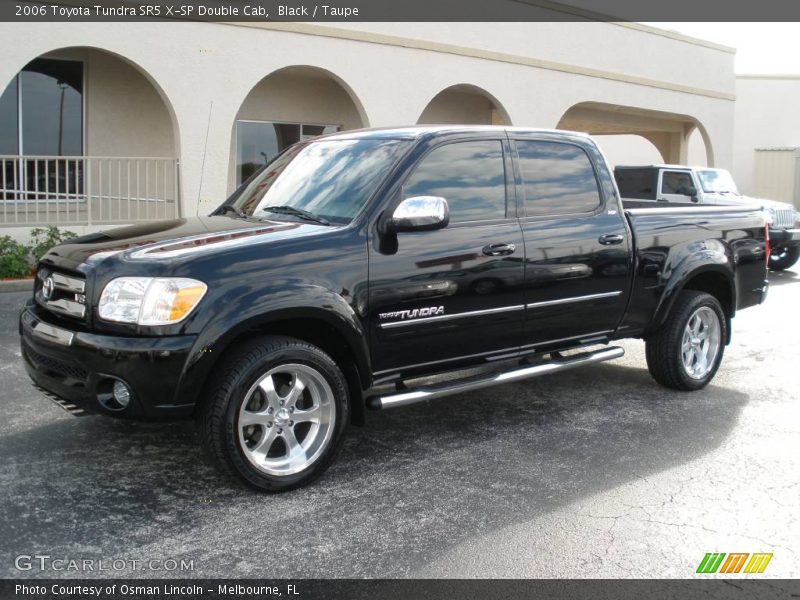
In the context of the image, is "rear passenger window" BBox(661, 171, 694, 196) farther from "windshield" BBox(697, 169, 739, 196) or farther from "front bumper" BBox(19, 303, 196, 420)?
"front bumper" BBox(19, 303, 196, 420)

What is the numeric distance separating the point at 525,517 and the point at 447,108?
647 inches

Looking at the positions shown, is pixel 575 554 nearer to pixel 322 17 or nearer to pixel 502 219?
pixel 502 219

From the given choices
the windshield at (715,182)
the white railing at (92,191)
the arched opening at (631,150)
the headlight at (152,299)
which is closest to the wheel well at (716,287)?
the headlight at (152,299)

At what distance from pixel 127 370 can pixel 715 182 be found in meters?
13.0

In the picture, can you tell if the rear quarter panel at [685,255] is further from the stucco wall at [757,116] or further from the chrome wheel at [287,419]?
the stucco wall at [757,116]

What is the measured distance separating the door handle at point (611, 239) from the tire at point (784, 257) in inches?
422

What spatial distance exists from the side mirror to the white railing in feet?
29.5

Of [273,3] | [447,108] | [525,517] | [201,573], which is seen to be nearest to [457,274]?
[525,517]

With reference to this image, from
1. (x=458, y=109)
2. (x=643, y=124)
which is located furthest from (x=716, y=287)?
(x=643, y=124)

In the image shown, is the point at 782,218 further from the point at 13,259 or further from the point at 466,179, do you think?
the point at 13,259

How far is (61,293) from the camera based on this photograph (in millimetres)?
4605

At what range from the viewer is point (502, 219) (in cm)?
545

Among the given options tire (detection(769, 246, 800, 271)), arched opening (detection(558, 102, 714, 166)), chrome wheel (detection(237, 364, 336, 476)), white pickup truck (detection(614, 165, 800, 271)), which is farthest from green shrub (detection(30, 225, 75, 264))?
arched opening (detection(558, 102, 714, 166))

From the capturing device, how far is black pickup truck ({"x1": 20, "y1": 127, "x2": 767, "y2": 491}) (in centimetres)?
424
